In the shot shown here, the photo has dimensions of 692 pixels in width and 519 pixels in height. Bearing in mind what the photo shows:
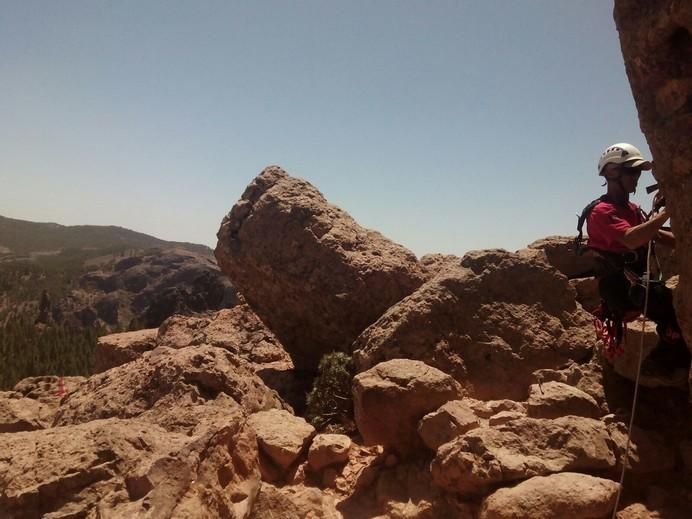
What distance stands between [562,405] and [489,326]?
2.03m

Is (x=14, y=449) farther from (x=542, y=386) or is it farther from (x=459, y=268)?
(x=459, y=268)

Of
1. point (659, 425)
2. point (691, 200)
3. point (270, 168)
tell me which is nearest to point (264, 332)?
point (270, 168)

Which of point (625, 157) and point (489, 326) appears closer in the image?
point (625, 157)

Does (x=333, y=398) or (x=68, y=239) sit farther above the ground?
(x=68, y=239)

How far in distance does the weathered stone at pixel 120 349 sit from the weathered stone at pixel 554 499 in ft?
29.4

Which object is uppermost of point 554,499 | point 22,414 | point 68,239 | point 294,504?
point 68,239

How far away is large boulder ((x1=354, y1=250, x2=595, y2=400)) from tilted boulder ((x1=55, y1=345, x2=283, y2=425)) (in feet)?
5.78

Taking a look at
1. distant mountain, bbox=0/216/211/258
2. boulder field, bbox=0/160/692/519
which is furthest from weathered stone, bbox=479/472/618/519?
distant mountain, bbox=0/216/211/258

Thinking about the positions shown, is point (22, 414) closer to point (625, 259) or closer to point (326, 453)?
point (326, 453)

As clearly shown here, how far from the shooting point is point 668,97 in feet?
13.9

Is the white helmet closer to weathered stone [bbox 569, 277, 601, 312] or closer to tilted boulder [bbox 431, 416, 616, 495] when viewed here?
tilted boulder [bbox 431, 416, 616, 495]

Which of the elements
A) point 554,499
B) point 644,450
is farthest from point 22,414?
point 644,450

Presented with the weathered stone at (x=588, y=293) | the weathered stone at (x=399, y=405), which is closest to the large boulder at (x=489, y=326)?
the weathered stone at (x=399, y=405)

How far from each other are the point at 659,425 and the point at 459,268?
3351mm
